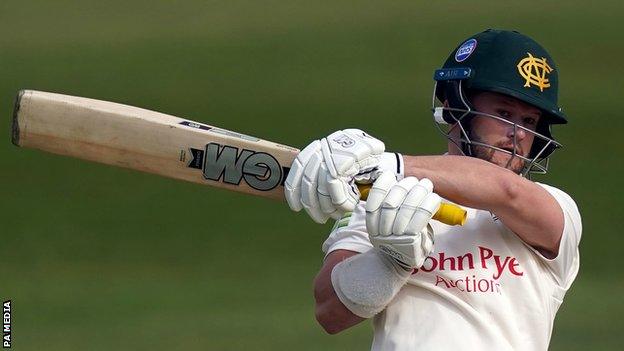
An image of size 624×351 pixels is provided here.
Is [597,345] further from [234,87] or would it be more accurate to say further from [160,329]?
[234,87]

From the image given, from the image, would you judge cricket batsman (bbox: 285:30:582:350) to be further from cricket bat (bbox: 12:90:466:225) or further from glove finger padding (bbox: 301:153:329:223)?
cricket bat (bbox: 12:90:466:225)

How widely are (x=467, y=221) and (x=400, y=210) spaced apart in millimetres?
436

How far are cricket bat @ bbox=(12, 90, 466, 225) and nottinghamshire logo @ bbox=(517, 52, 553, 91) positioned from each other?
2.14 ft

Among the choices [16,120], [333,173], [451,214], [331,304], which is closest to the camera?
[333,173]

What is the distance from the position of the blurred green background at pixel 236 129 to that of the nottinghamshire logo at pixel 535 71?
3085 mm

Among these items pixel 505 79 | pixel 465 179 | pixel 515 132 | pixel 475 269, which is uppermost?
pixel 505 79

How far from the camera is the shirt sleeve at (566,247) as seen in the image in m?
3.02

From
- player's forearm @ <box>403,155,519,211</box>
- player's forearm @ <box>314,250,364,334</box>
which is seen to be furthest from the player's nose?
player's forearm @ <box>314,250,364,334</box>

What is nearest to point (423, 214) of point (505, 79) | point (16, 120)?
point (505, 79)

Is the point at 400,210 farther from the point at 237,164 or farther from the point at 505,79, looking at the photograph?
the point at 505,79

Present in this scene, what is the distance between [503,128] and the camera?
122 inches

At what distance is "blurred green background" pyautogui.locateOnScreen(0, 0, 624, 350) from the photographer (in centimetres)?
653

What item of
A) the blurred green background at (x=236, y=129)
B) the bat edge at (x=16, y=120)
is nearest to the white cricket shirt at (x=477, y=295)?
the bat edge at (x=16, y=120)

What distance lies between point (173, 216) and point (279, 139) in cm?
78
